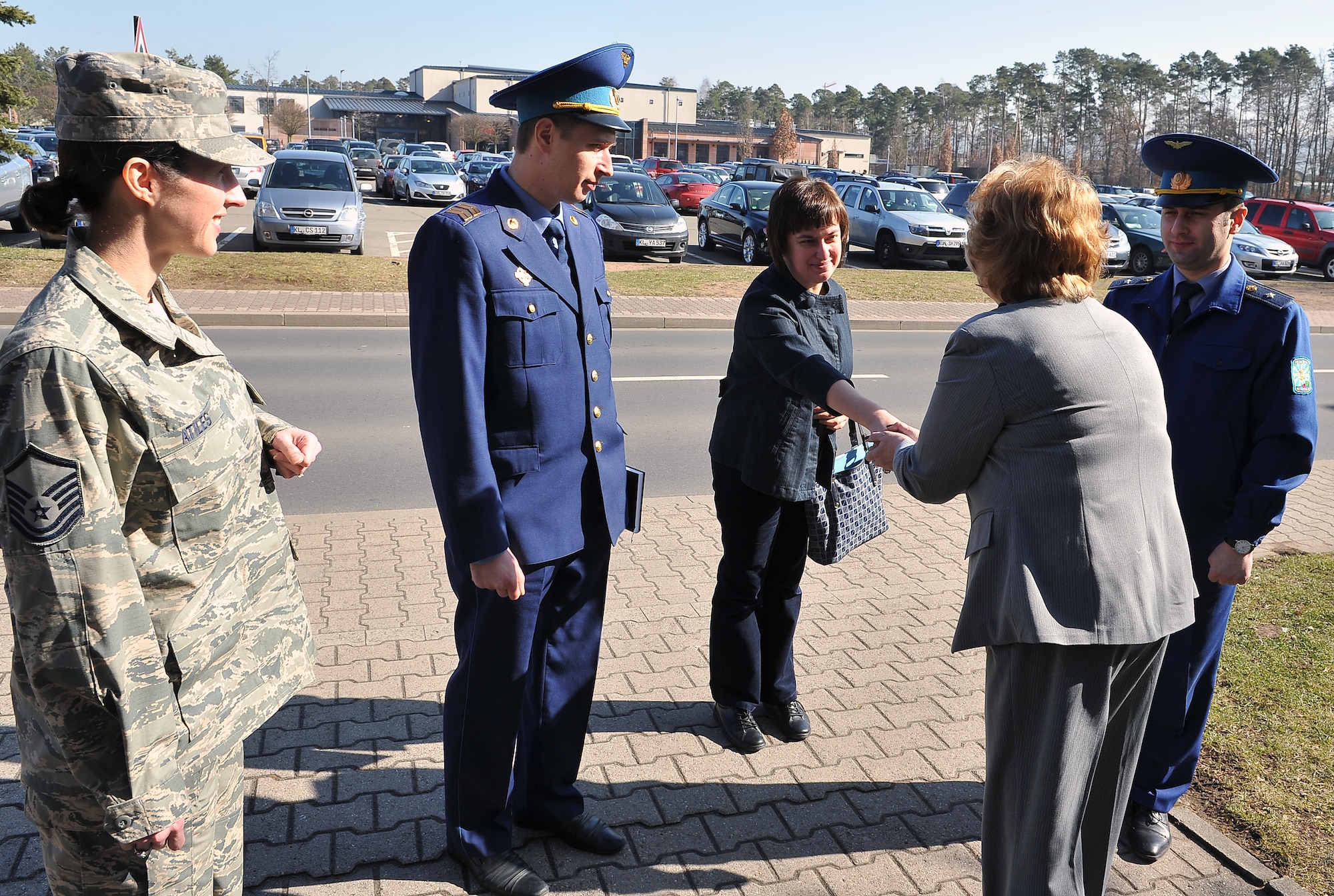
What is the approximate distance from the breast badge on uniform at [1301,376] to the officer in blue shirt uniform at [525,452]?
6.59ft

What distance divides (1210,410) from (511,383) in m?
2.11

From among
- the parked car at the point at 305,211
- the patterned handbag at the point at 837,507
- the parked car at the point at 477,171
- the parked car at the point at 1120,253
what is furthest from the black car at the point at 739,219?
the patterned handbag at the point at 837,507

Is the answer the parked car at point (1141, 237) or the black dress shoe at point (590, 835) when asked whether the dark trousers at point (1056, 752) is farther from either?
the parked car at point (1141, 237)

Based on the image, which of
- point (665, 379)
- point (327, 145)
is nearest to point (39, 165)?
point (665, 379)

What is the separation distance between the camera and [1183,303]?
329cm

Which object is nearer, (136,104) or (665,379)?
(136,104)

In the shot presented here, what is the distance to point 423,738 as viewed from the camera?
3.68 metres

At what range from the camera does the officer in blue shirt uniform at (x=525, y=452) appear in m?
2.62

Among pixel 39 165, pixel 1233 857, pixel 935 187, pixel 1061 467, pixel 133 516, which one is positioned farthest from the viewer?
pixel 935 187

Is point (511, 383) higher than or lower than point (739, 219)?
lower

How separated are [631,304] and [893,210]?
10128mm

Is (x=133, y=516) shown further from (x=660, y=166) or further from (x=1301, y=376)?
(x=660, y=166)

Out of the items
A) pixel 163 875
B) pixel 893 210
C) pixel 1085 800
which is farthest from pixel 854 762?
pixel 893 210

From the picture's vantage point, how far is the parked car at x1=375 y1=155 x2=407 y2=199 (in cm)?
3591
